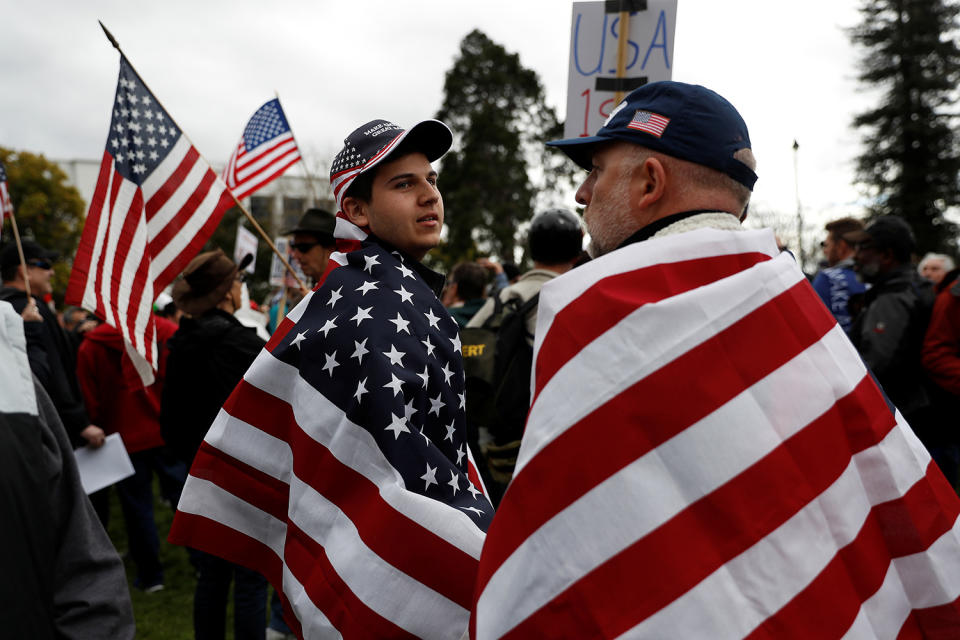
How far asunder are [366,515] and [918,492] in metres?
1.26

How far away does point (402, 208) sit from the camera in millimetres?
2459

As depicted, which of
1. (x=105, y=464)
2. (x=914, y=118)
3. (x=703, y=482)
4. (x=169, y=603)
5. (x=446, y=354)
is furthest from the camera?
(x=914, y=118)

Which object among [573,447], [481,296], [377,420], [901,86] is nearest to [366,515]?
[377,420]

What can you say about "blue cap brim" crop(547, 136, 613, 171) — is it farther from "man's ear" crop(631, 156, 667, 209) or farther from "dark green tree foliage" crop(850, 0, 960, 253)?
"dark green tree foliage" crop(850, 0, 960, 253)

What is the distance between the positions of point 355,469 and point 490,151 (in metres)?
34.8

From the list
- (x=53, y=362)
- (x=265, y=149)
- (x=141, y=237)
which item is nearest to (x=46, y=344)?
(x=53, y=362)

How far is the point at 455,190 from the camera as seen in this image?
114 feet

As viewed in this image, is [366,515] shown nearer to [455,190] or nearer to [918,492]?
[918,492]

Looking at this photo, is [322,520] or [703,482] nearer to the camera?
[703,482]

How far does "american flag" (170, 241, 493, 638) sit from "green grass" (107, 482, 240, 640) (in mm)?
3111

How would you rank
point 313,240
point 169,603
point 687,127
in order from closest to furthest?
point 687,127, point 313,240, point 169,603

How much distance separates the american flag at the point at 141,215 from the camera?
4.11m

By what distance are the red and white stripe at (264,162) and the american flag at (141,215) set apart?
5.64ft

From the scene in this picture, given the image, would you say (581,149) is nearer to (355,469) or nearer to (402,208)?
(402,208)
